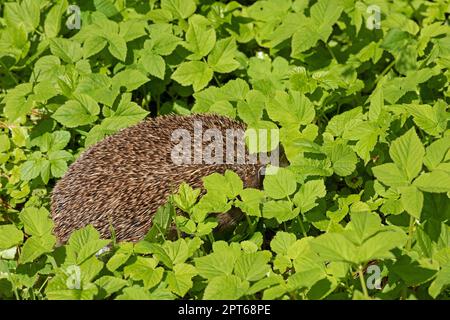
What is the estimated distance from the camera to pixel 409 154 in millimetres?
4129

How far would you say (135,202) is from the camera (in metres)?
5.02

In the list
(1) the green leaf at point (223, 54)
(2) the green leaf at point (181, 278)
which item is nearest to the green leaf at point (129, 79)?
(1) the green leaf at point (223, 54)

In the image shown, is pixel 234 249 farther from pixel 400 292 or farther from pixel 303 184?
pixel 400 292

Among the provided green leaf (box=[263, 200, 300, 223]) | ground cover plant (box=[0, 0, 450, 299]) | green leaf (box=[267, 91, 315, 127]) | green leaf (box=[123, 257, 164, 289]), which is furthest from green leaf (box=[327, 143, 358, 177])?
green leaf (box=[123, 257, 164, 289])

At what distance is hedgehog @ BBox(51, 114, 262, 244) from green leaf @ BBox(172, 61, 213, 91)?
0.73 m

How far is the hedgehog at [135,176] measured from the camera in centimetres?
502

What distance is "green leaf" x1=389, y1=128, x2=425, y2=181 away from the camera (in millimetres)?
4070

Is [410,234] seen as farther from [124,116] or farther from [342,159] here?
[124,116]

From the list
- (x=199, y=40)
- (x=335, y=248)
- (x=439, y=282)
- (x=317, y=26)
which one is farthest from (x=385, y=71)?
(x=335, y=248)

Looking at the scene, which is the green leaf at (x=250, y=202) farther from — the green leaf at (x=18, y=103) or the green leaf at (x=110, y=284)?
the green leaf at (x=18, y=103)

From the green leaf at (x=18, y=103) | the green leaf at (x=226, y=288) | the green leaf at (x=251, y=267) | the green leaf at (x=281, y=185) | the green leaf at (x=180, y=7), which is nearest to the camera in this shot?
the green leaf at (x=226, y=288)

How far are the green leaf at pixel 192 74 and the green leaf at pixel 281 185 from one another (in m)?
1.53

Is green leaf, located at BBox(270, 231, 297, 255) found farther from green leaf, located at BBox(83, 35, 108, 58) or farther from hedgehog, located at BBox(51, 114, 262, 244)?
green leaf, located at BBox(83, 35, 108, 58)
